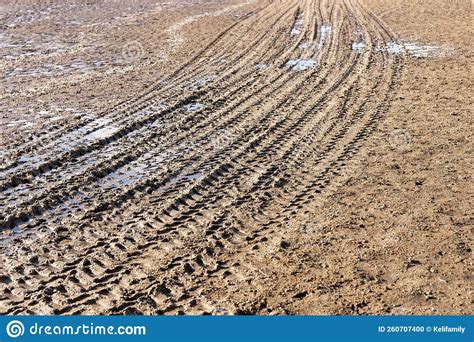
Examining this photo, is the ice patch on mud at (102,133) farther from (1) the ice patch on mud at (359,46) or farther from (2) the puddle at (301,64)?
(1) the ice patch on mud at (359,46)

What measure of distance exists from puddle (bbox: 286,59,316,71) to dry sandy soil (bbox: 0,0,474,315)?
102 millimetres

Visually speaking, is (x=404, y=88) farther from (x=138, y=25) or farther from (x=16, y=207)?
(x=138, y=25)

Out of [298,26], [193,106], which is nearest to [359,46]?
[298,26]

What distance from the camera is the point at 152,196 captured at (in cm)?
880

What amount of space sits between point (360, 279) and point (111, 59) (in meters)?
12.2

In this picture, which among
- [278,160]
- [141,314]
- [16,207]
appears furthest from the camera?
[278,160]

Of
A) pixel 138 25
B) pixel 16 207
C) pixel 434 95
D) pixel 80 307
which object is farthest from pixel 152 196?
pixel 138 25

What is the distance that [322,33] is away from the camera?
2034 cm

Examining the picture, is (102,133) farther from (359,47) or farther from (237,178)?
(359,47)

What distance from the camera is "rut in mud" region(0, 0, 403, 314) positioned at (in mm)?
6793

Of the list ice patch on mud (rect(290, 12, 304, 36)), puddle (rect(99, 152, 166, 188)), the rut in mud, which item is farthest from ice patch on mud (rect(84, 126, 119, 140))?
ice patch on mud (rect(290, 12, 304, 36))

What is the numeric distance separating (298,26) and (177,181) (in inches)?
544
